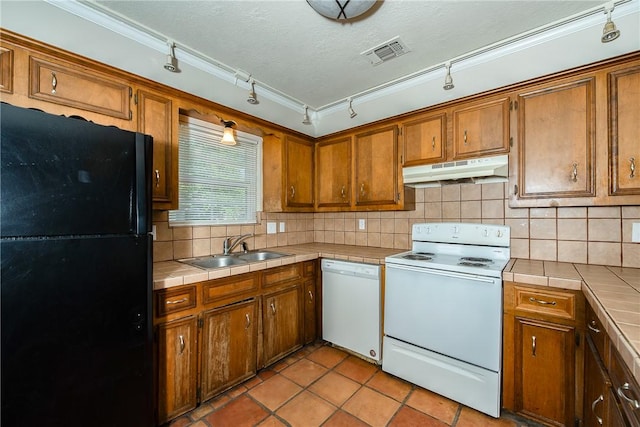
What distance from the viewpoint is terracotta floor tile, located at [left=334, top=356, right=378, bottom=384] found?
2.05 meters

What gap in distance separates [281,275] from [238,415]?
96 centimetres

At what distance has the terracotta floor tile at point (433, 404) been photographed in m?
1.66

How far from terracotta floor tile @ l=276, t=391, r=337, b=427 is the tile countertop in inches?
56.5

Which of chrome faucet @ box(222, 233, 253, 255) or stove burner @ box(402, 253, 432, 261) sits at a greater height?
chrome faucet @ box(222, 233, 253, 255)

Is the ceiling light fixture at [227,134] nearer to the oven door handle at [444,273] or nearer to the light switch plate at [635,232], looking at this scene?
the oven door handle at [444,273]

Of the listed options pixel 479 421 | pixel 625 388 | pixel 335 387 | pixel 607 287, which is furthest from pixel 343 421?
pixel 607 287

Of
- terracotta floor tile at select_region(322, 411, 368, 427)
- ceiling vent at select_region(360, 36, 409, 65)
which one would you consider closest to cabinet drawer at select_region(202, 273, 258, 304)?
terracotta floor tile at select_region(322, 411, 368, 427)

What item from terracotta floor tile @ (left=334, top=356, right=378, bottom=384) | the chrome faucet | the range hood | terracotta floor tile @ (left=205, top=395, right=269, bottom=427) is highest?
the range hood

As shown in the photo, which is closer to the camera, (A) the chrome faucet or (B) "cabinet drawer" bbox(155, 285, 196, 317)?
(B) "cabinet drawer" bbox(155, 285, 196, 317)

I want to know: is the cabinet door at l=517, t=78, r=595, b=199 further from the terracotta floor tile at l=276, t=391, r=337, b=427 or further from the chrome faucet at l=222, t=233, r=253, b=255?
the chrome faucet at l=222, t=233, r=253, b=255

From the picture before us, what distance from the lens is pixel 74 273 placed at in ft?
3.47

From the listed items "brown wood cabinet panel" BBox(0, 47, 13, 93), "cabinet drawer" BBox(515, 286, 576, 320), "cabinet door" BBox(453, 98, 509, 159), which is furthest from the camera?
"cabinet door" BBox(453, 98, 509, 159)

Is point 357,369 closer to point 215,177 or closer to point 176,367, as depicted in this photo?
point 176,367

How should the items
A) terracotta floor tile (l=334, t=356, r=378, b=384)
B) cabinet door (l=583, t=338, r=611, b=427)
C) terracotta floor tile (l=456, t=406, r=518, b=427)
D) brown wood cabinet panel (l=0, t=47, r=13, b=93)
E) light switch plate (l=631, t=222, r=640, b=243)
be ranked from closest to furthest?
cabinet door (l=583, t=338, r=611, b=427) → brown wood cabinet panel (l=0, t=47, r=13, b=93) → terracotta floor tile (l=456, t=406, r=518, b=427) → light switch plate (l=631, t=222, r=640, b=243) → terracotta floor tile (l=334, t=356, r=378, b=384)
